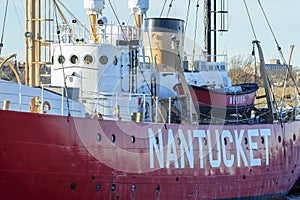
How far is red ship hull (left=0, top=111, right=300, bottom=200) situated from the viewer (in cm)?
1831

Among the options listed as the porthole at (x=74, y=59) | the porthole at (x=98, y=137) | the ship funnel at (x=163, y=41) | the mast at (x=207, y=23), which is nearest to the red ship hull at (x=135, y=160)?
the porthole at (x=98, y=137)

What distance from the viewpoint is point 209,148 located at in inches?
952

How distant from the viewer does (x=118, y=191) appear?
20734mm

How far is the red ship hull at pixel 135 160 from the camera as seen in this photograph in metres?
18.3

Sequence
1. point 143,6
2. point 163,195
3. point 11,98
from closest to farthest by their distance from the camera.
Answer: point 11,98, point 163,195, point 143,6

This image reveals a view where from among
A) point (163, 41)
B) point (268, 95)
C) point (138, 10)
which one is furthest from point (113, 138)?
point (268, 95)

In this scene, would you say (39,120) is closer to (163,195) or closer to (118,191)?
(118,191)

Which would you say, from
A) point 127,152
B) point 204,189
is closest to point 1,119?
point 127,152

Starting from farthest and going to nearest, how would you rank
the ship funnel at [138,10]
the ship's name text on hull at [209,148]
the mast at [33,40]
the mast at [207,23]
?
the mast at [207,23] → the ship funnel at [138,10] → the ship's name text on hull at [209,148] → the mast at [33,40]

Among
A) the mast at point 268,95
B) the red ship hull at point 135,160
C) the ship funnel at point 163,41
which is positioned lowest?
the red ship hull at point 135,160

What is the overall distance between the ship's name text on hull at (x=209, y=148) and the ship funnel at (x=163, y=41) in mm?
3200

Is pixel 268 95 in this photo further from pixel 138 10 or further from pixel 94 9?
pixel 94 9

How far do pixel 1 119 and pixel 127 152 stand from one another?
426 centimetres

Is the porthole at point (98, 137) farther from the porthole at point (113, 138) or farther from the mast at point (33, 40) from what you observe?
the mast at point (33, 40)
